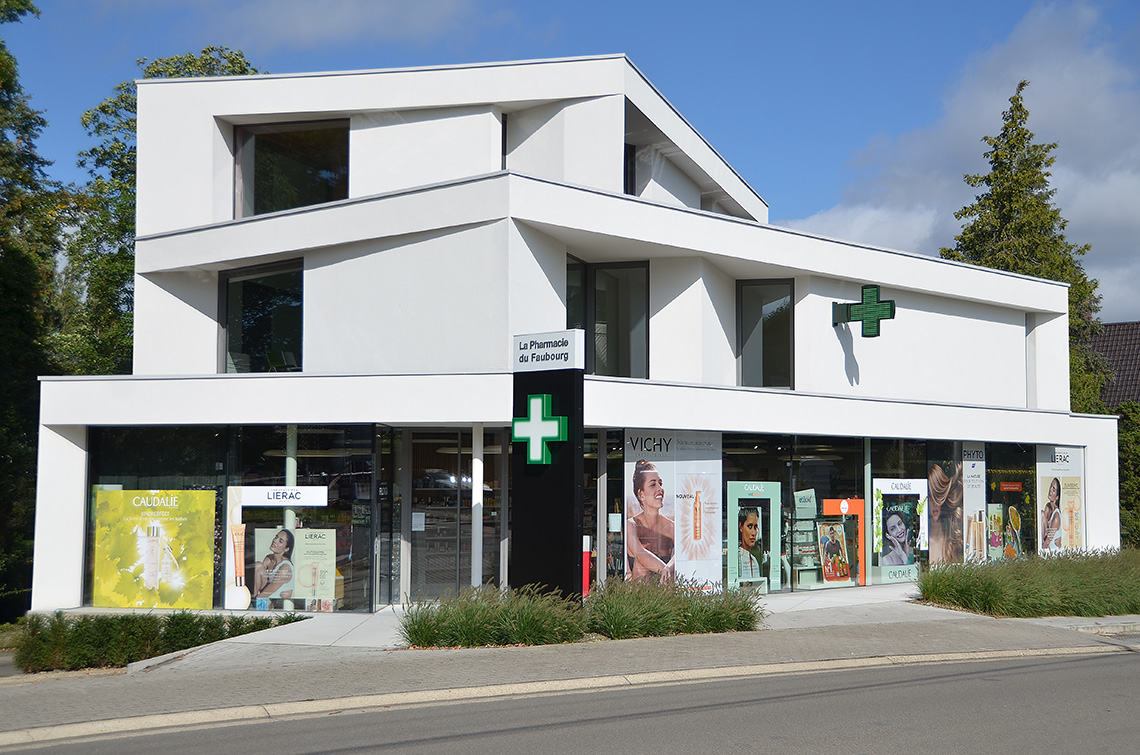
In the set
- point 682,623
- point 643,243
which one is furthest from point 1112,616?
point 643,243

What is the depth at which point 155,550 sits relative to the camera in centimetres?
1850

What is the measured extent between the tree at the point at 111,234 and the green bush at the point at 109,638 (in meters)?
20.8

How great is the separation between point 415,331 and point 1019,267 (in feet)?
89.9

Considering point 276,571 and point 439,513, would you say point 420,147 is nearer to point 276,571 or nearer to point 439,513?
point 439,513

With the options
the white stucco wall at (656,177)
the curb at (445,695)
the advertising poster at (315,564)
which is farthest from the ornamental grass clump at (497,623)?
the white stucco wall at (656,177)

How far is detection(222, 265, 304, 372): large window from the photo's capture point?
20.7 metres

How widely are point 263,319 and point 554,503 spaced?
996 cm

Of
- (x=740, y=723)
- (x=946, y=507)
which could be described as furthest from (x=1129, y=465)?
(x=740, y=723)

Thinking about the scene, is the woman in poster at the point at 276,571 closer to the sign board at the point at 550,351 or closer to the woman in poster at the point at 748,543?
the sign board at the point at 550,351

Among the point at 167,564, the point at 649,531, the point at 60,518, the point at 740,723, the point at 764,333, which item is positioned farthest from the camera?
the point at 764,333

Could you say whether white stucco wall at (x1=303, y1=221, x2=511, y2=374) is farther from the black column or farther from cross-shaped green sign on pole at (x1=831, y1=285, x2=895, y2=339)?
cross-shaped green sign on pole at (x1=831, y1=285, x2=895, y2=339)

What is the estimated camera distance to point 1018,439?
2403 cm

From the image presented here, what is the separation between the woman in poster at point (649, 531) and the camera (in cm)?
1855

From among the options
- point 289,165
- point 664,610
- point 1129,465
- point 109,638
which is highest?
point 289,165
